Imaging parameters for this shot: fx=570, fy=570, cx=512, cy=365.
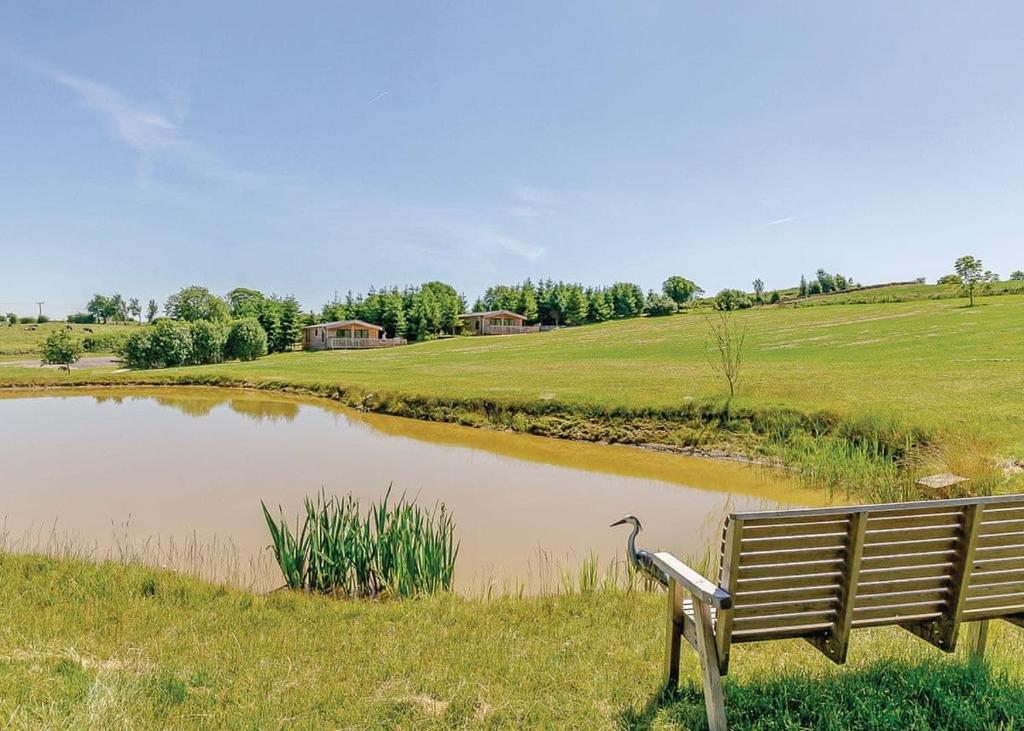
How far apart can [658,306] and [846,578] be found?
80941mm

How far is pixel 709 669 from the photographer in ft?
8.55

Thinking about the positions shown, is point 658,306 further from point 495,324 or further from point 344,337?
point 344,337

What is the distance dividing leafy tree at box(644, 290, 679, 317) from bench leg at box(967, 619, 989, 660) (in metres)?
79.0

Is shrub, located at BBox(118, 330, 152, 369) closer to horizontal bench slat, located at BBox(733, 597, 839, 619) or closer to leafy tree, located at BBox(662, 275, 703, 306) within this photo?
horizontal bench slat, located at BBox(733, 597, 839, 619)

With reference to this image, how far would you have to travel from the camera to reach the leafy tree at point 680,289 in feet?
313

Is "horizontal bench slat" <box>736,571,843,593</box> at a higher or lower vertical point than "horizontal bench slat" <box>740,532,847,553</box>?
lower

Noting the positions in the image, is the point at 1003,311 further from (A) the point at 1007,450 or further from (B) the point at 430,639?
(B) the point at 430,639

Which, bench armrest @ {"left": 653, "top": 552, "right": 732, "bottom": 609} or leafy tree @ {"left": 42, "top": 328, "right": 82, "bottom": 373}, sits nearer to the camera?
bench armrest @ {"left": 653, "top": 552, "right": 732, "bottom": 609}

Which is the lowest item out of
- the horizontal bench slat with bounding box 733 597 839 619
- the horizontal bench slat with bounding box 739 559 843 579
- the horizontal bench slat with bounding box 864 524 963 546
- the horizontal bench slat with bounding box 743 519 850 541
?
the horizontal bench slat with bounding box 733 597 839 619

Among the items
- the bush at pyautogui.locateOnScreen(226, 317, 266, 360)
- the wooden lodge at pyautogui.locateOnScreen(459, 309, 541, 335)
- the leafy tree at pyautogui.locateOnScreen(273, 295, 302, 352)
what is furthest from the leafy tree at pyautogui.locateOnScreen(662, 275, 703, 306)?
the bush at pyautogui.locateOnScreen(226, 317, 266, 360)

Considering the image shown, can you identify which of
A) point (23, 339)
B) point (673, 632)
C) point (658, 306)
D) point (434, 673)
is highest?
point (658, 306)

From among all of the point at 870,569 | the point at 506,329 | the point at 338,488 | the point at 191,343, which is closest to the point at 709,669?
the point at 870,569

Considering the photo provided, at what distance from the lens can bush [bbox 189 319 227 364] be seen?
4834cm

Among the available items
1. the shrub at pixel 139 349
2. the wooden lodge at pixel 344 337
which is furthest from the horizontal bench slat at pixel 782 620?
the wooden lodge at pixel 344 337
